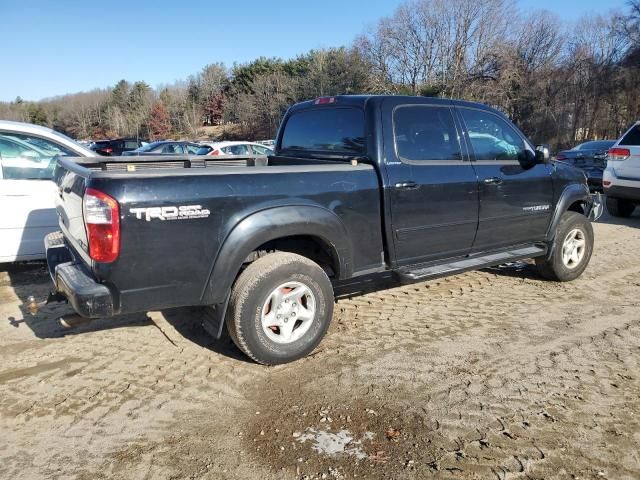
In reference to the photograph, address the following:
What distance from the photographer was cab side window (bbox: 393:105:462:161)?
4.18 m

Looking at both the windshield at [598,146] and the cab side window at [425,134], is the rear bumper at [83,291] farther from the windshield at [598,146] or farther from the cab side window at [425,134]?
the windshield at [598,146]

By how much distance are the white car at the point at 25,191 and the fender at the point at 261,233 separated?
3.02 m

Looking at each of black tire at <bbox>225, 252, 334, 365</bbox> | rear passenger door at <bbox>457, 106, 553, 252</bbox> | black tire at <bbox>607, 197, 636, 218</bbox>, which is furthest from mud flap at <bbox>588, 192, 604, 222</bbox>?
black tire at <bbox>607, 197, 636, 218</bbox>

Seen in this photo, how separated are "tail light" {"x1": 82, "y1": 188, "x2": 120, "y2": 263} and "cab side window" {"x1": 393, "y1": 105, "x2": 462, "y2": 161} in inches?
89.2

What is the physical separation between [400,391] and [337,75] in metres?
54.4

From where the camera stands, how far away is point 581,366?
11.9 feet

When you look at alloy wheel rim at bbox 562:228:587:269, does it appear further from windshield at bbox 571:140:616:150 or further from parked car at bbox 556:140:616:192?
windshield at bbox 571:140:616:150

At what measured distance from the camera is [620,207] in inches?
391

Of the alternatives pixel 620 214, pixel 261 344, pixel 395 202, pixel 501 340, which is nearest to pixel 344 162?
pixel 395 202

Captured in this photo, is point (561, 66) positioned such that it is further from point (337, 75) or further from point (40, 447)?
point (40, 447)

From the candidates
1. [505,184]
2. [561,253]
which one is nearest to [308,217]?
[505,184]

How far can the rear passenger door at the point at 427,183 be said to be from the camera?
405 cm

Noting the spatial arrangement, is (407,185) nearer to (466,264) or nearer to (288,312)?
(466,264)

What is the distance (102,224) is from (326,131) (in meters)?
2.31
